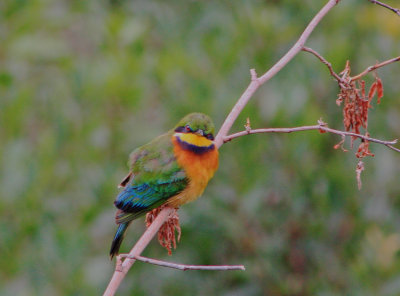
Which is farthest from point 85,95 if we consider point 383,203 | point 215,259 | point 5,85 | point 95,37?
point 383,203

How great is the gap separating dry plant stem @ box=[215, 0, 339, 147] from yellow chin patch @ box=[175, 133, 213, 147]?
823 millimetres

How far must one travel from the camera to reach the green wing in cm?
340

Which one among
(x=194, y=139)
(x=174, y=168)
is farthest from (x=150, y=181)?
(x=194, y=139)

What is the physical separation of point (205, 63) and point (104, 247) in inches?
53.8

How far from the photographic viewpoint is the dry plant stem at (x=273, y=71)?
98.5 inches

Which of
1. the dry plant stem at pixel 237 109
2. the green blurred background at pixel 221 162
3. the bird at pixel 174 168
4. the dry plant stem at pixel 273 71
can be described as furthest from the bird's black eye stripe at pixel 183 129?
the green blurred background at pixel 221 162

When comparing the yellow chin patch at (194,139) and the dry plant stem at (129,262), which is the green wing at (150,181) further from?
the dry plant stem at (129,262)

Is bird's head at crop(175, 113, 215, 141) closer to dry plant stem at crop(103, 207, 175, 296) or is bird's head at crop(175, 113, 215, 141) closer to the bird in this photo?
the bird

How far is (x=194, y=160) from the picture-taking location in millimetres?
3531

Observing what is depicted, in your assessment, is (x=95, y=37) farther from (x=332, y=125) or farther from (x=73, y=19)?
(x=332, y=125)

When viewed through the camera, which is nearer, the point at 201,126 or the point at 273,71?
the point at 273,71

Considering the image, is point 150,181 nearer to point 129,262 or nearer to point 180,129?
point 180,129

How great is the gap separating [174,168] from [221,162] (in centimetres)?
122

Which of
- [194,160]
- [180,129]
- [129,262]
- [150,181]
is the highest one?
[180,129]
